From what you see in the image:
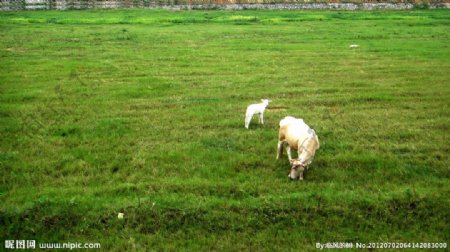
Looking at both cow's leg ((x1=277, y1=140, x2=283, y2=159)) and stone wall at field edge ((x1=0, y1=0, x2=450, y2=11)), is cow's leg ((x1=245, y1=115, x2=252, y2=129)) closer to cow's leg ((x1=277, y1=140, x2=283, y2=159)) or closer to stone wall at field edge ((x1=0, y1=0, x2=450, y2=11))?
cow's leg ((x1=277, y1=140, x2=283, y2=159))

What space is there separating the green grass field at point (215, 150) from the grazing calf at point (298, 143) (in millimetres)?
277

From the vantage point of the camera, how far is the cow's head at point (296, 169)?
772cm

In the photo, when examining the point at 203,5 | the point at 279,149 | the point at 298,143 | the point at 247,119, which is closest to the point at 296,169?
the point at 298,143

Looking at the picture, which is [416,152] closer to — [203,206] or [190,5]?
[203,206]

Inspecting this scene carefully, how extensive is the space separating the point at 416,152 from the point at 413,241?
329cm

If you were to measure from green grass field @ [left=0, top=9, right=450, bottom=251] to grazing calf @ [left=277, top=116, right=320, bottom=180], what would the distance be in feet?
0.91

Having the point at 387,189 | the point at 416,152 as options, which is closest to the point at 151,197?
the point at 387,189

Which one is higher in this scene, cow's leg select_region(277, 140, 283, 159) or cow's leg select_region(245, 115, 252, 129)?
cow's leg select_region(245, 115, 252, 129)

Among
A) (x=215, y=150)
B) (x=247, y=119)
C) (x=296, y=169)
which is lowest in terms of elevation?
(x=215, y=150)

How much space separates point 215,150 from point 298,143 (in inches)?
77.8

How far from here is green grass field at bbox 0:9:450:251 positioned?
663 cm

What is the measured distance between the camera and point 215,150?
9.24 m

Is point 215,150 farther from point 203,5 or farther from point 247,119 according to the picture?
point 203,5

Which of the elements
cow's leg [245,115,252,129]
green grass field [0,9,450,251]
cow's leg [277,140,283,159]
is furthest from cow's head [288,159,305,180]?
cow's leg [245,115,252,129]
